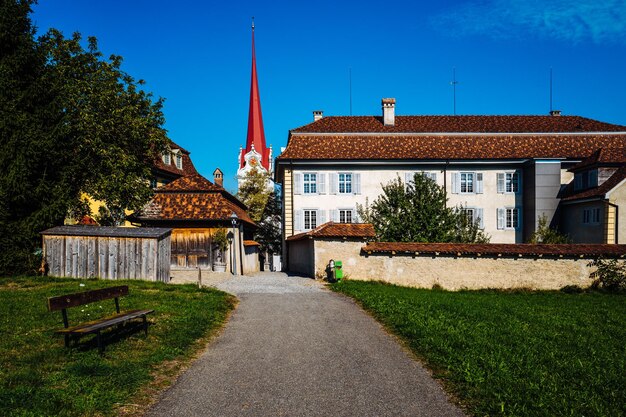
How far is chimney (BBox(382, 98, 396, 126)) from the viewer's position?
1410 inches

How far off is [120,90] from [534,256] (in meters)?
23.3

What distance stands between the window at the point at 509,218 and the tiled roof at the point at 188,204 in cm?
1947

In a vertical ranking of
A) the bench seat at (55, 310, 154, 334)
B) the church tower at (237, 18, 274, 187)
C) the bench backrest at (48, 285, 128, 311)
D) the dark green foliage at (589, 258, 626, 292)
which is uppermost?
the church tower at (237, 18, 274, 187)

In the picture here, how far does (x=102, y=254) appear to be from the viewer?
61.1 feet

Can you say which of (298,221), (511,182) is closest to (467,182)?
(511,182)

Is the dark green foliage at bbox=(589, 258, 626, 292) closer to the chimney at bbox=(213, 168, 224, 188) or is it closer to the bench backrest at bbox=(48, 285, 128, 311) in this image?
the bench backrest at bbox=(48, 285, 128, 311)

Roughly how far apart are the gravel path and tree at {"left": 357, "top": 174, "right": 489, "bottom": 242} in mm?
16279

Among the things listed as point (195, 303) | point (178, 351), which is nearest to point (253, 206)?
point (195, 303)

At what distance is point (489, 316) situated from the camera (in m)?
12.2

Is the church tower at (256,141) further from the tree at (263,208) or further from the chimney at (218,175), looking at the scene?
the tree at (263,208)

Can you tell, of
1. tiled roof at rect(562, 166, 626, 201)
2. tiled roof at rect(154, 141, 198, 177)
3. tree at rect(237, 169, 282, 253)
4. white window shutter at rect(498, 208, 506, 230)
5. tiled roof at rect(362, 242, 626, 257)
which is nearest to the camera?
tiled roof at rect(362, 242, 626, 257)

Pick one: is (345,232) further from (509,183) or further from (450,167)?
(509,183)

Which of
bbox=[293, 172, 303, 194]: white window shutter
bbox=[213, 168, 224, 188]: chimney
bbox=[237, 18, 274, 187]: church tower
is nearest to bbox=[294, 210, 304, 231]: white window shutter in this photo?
bbox=[293, 172, 303, 194]: white window shutter

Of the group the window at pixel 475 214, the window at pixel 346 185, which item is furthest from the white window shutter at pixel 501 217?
the window at pixel 346 185
